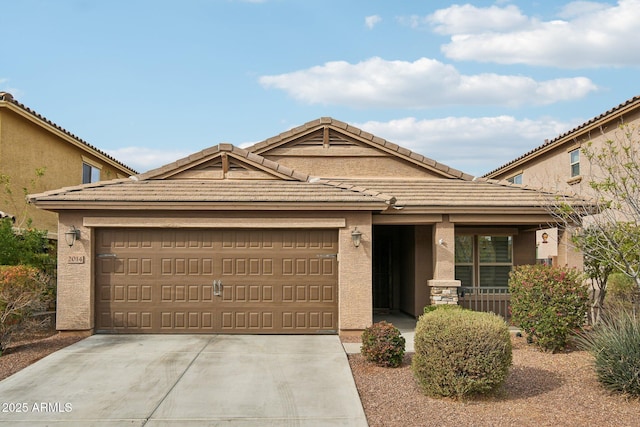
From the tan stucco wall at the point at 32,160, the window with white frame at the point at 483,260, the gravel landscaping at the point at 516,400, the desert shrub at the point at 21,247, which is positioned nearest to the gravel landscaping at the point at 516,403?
the gravel landscaping at the point at 516,400

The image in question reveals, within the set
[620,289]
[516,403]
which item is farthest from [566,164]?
[516,403]

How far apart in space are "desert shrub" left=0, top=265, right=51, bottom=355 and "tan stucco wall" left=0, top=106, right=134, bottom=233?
5488 millimetres

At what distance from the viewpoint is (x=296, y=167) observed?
1596 centimetres

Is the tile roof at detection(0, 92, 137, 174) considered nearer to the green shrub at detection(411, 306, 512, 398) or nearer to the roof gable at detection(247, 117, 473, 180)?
the roof gable at detection(247, 117, 473, 180)

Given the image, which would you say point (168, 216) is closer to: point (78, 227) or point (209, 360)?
point (78, 227)

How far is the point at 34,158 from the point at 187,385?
12.2m

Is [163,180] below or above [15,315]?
above

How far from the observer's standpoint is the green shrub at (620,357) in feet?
24.8

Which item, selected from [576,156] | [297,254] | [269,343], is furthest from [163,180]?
[576,156]

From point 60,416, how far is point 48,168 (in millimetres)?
13018

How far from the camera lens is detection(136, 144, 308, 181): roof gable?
1359 centimetres

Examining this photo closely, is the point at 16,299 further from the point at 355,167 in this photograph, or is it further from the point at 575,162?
the point at 575,162

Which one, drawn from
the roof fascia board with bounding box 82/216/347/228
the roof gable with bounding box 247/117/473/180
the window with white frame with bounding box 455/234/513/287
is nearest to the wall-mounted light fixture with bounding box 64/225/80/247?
the roof fascia board with bounding box 82/216/347/228

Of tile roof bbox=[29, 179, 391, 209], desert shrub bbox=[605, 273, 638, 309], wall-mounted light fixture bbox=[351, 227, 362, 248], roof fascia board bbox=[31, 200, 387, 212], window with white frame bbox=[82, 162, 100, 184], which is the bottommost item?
desert shrub bbox=[605, 273, 638, 309]
